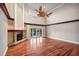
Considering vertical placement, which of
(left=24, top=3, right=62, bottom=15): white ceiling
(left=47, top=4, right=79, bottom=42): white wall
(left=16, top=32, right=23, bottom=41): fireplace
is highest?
(left=24, top=3, right=62, bottom=15): white ceiling

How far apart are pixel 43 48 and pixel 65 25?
516 millimetres

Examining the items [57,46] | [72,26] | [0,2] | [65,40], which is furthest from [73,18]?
[0,2]

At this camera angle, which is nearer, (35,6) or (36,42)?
(35,6)

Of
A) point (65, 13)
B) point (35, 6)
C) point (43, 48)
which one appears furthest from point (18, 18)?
point (65, 13)

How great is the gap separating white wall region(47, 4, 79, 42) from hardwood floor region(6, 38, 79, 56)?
0.35ft

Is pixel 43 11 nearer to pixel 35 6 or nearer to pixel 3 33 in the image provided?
pixel 35 6

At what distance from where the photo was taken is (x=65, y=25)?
1.60m

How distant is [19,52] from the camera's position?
4.78 feet

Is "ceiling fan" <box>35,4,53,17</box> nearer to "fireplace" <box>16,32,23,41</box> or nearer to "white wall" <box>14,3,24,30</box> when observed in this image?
"white wall" <box>14,3,24,30</box>

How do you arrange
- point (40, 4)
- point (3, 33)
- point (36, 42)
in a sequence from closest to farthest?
point (3, 33) → point (40, 4) → point (36, 42)

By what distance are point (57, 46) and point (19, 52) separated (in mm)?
606

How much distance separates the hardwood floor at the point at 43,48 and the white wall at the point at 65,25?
0.11 m

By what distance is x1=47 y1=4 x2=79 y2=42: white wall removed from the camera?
5.01ft

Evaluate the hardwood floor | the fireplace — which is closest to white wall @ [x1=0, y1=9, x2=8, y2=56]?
the hardwood floor
